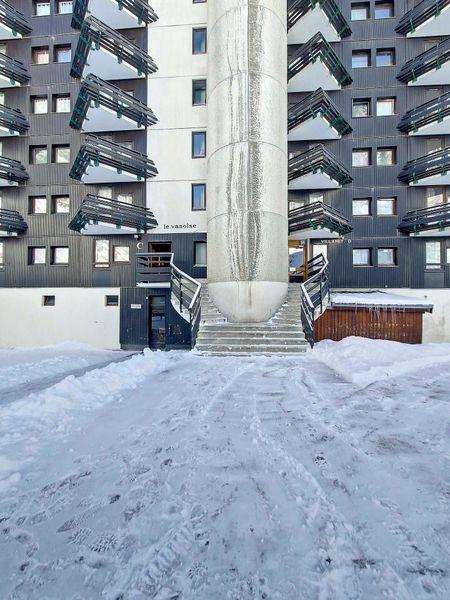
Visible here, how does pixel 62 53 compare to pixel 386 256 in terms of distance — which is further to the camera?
pixel 62 53

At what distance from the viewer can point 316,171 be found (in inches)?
530

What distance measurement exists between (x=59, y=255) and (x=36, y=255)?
142 cm

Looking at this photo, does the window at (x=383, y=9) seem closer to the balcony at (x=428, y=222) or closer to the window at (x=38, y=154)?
the balcony at (x=428, y=222)

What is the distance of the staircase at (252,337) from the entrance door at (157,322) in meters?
4.39

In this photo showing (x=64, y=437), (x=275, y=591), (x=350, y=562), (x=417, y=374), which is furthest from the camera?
(x=417, y=374)

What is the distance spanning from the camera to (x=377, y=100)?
1541 cm

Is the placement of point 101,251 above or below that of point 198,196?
below

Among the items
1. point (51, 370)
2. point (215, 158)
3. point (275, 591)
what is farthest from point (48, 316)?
point (275, 591)

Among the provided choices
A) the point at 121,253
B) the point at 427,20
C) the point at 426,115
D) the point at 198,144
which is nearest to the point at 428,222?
the point at 426,115

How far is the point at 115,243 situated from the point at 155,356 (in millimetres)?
9220

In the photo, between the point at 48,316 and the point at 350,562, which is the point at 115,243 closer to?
the point at 48,316

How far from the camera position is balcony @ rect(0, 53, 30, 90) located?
15.1 metres

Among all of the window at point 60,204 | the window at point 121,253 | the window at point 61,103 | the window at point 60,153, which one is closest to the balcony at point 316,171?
the window at point 121,253

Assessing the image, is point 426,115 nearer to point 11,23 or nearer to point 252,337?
point 252,337
